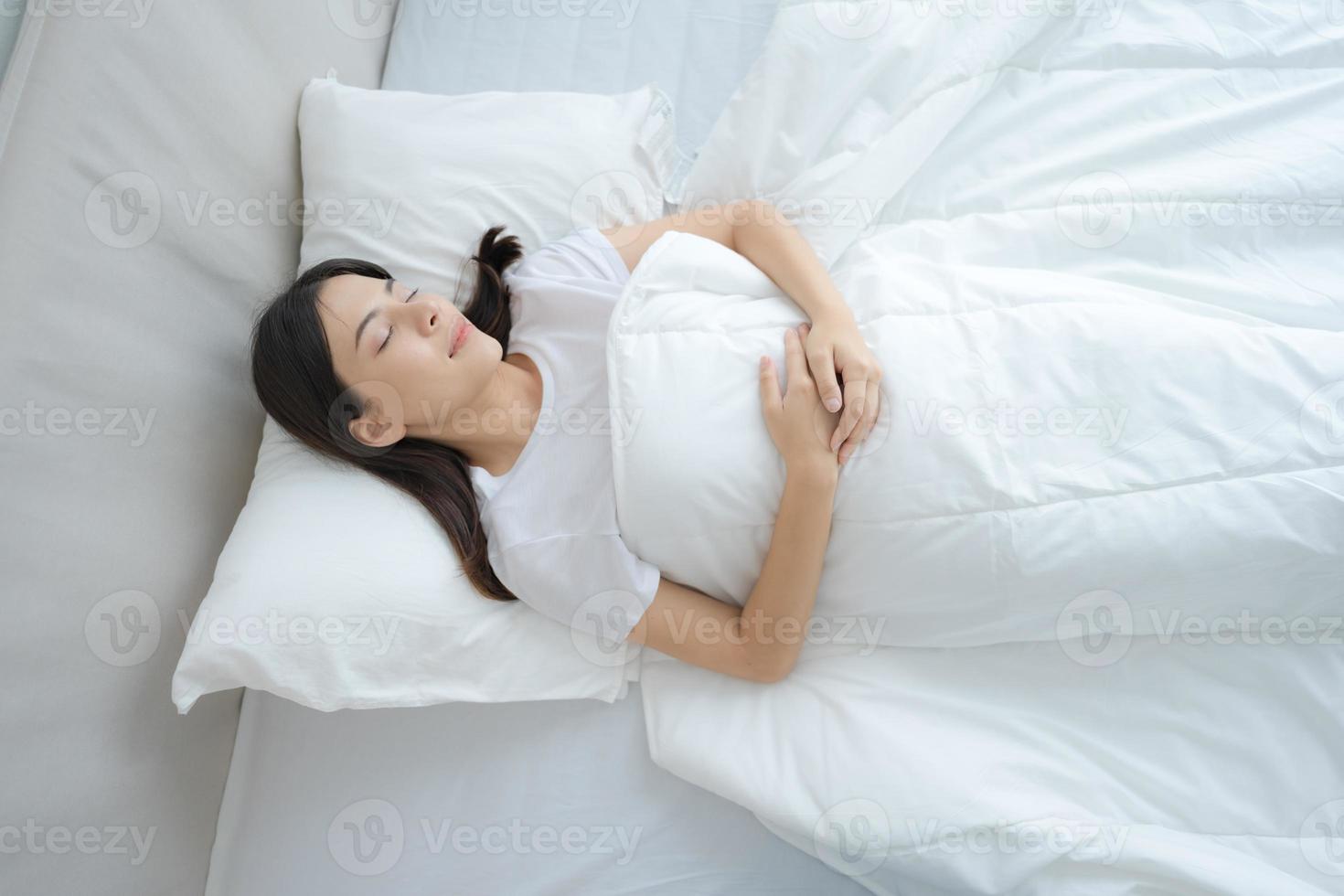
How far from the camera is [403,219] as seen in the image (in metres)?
1.20

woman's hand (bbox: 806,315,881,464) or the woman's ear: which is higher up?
woman's hand (bbox: 806,315,881,464)

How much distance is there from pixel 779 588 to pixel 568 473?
310 mm

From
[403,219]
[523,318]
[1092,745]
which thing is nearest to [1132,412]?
[1092,745]

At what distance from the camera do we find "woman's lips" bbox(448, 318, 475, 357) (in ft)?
3.42

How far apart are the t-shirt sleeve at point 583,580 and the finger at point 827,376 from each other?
298 mm

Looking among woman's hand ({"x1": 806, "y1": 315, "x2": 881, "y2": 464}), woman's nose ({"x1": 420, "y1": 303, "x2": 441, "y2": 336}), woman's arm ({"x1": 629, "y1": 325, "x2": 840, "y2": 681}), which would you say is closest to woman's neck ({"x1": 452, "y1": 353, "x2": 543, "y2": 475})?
woman's nose ({"x1": 420, "y1": 303, "x2": 441, "y2": 336})

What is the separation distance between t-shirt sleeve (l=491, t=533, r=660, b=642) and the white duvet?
46 mm

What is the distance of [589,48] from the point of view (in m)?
1.44

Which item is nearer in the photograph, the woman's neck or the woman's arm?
the woman's arm

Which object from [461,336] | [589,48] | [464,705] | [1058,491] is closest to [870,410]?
[1058,491]

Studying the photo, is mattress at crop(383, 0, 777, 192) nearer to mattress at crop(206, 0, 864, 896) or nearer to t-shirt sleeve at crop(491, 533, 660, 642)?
t-shirt sleeve at crop(491, 533, 660, 642)

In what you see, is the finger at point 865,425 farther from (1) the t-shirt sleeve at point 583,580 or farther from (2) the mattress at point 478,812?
(2) the mattress at point 478,812

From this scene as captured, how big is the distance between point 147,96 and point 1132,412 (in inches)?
48.2

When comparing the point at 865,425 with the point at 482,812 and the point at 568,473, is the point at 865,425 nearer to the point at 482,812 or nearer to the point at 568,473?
the point at 568,473
